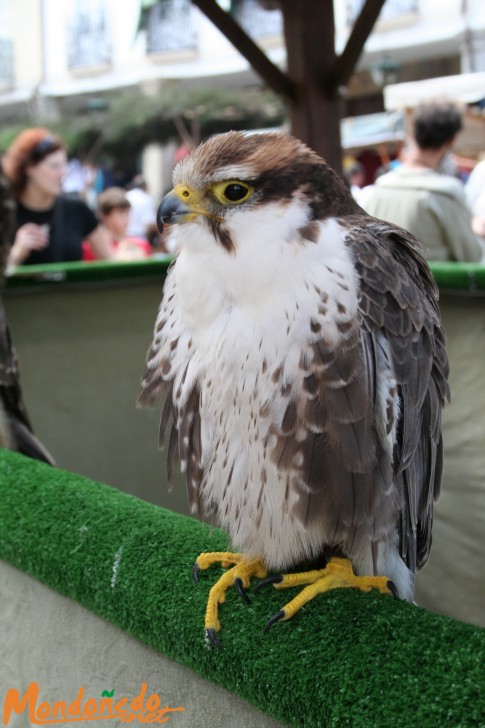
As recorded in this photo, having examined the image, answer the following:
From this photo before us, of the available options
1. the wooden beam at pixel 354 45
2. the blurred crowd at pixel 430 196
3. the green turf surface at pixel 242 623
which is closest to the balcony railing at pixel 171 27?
the wooden beam at pixel 354 45

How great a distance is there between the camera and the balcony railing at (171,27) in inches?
936

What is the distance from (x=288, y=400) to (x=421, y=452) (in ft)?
1.50

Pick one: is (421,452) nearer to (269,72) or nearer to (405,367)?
(405,367)

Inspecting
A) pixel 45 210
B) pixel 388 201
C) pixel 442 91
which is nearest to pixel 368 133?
pixel 442 91

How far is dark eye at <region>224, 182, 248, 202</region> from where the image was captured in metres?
1.53

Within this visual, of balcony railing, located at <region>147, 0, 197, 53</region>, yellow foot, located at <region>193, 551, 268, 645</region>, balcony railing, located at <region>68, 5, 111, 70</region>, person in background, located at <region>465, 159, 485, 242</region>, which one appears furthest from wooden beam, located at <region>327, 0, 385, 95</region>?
balcony railing, located at <region>68, 5, 111, 70</region>

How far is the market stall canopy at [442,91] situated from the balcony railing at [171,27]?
59.1ft

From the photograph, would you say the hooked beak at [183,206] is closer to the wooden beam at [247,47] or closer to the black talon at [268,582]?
the black talon at [268,582]

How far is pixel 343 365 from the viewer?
60.6 inches

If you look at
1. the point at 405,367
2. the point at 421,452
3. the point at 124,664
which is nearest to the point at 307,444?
the point at 405,367

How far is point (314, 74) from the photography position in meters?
4.45

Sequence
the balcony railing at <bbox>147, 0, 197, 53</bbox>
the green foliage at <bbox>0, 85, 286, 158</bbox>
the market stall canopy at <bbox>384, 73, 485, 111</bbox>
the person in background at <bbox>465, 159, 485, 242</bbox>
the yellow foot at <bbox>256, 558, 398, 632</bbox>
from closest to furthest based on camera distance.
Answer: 1. the yellow foot at <bbox>256, 558, 398, 632</bbox>
2. the person in background at <bbox>465, 159, 485, 242</bbox>
3. the market stall canopy at <bbox>384, 73, 485, 111</bbox>
4. the green foliage at <bbox>0, 85, 286, 158</bbox>
5. the balcony railing at <bbox>147, 0, 197, 53</bbox>

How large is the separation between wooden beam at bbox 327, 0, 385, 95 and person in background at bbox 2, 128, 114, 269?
1.63 meters

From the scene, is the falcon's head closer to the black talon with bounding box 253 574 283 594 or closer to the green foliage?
the black talon with bounding box 253 574 283 594
